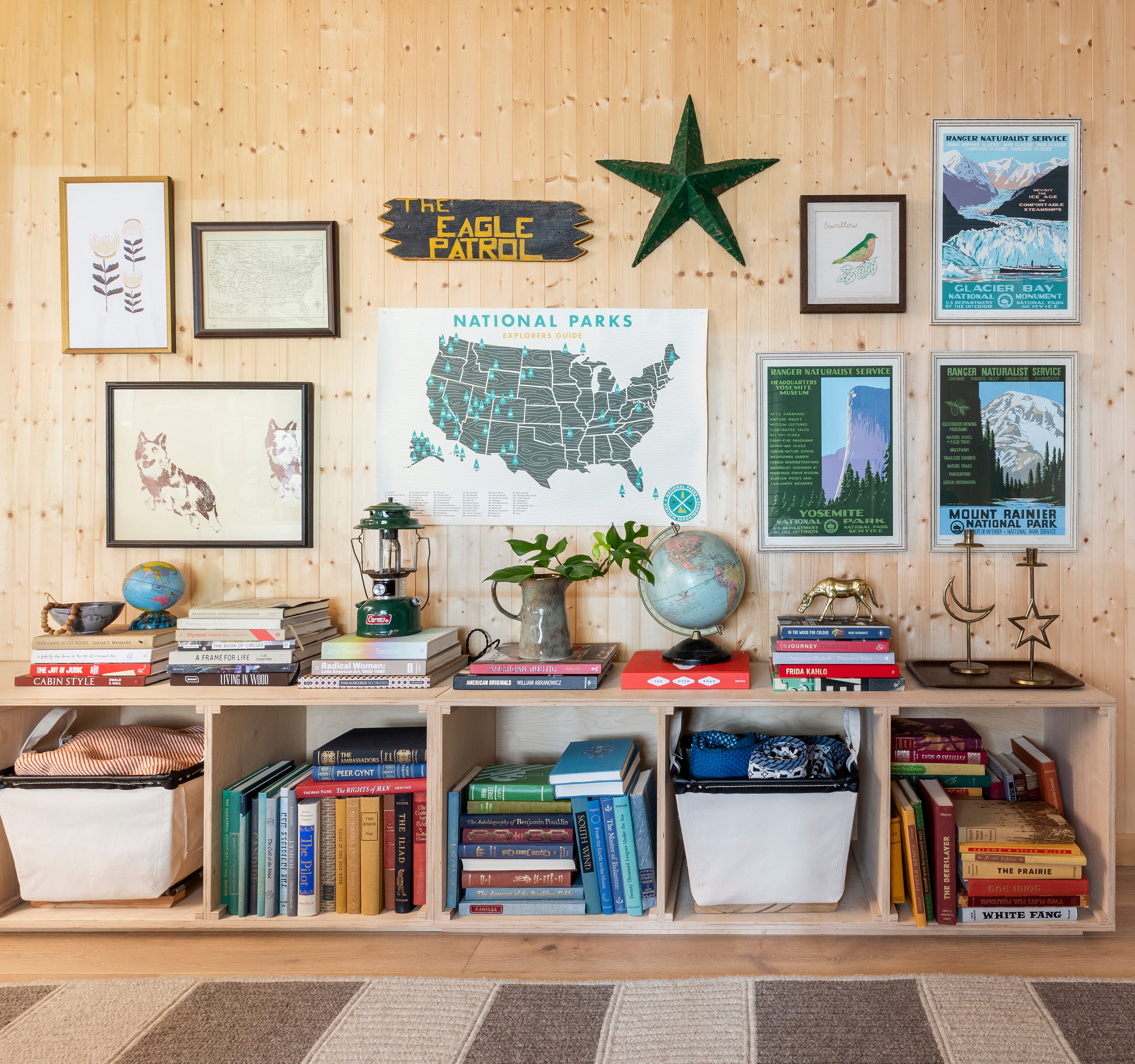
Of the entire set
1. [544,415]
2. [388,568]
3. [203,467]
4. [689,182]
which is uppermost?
[689,182]

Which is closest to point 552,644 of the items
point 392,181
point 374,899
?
point 374,899

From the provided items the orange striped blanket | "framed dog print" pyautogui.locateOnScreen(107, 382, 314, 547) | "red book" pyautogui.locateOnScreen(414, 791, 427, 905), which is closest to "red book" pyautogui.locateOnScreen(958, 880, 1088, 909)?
"red book" pyautogui.locateOnScreen(414, 791, 427, 905)

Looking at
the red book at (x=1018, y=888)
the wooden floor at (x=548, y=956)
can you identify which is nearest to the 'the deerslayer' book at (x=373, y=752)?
the wooden floor at (x=548, y=956)

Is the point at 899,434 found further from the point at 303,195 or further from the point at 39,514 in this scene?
the point at 39,514

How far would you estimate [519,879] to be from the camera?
1.75 m

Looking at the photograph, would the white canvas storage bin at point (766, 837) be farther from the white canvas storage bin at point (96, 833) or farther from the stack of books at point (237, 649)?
the white canvas storage bin at point (96, 833)

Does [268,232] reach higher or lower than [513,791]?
higher

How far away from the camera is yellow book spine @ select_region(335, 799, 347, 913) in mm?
1758

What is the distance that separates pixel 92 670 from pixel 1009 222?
2.62m

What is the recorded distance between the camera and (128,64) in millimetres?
2143

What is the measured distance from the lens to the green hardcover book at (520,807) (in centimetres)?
176

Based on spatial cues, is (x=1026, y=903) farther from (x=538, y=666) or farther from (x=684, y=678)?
(x=538, y=666)

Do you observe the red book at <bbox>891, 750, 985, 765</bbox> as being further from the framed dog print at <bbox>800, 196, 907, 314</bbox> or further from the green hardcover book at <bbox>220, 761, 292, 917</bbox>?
the green hardcover book at <bbox>220, 761, 292, 917</bbox>

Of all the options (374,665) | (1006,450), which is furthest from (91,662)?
(1006,450)
